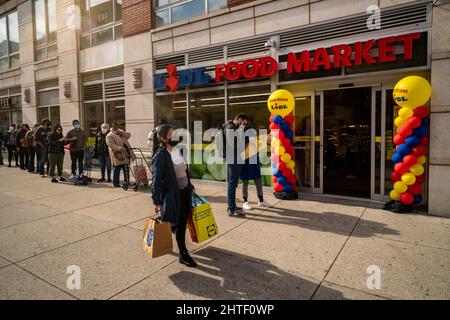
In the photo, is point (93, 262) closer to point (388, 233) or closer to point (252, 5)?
point (388, 233)

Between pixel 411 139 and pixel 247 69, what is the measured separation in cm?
398

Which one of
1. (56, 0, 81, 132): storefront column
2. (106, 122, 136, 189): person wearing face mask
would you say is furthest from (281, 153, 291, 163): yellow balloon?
(56, 0, 81, 132): storefront column

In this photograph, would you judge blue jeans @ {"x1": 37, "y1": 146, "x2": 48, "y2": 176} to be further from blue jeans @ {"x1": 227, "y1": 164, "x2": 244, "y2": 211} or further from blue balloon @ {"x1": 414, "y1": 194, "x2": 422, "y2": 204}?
blue balloon @ {"x1": 414, "y1": 194, "x2": 422, "y2": 204}

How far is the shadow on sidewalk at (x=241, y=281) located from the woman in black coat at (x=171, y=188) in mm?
287

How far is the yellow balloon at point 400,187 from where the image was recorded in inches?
221

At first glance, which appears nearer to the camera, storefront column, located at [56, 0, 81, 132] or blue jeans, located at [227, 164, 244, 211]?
blue jeans, located at [227, 164, 244, 211]

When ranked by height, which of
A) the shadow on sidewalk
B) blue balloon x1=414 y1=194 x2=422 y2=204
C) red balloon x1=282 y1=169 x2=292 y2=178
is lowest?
the shadow on sidewalk

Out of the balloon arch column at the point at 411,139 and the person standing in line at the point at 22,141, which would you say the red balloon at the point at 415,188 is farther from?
the person standing in line at the point at 22,141

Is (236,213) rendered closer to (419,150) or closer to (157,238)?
(157,238)

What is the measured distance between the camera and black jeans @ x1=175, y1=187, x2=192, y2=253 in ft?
12.3

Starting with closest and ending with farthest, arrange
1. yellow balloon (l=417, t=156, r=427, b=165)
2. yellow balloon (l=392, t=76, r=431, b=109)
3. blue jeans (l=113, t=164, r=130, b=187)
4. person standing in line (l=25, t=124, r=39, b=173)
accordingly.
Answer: yellow balloon (l=392, t=76, r=431, b=109) → yellow balloon (l=417, t=156, r=427, b=165) → blue jeans (l=113, t=164, r=130, b=187) → person standing in line (l=25, t=124, r=39, b=173)

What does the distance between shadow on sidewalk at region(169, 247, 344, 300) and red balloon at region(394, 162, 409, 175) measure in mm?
3434

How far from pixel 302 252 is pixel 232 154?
7.31 ft

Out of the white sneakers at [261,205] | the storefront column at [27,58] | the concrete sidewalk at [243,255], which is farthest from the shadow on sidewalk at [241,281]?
the storefront column at [27,58]
